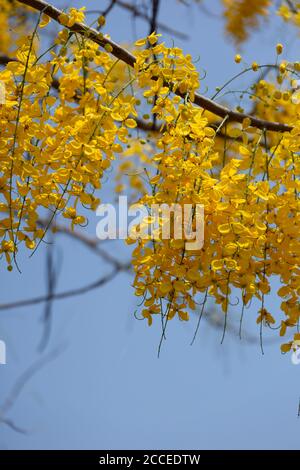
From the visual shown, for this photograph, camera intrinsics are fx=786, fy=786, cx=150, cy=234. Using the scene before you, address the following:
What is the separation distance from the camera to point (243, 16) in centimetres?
378

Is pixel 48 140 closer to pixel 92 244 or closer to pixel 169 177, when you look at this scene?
pixel 169 177

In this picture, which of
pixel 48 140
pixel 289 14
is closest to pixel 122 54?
pixel 48 140

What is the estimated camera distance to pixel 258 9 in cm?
376

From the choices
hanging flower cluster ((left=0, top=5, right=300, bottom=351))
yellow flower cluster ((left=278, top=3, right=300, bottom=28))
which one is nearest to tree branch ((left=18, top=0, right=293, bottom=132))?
hanging flower cluster ((left=0, top=5, right=300, bottom=351))

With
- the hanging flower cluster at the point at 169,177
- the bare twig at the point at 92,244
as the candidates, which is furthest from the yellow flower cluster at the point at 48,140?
the bare twig at the point at 92,244

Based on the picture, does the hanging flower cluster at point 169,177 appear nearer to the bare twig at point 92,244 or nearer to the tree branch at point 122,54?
the tree branch at point 122,54

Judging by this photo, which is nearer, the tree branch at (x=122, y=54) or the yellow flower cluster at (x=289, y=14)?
the tree branch at (x=122, y=54)

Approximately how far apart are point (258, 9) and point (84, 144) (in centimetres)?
247

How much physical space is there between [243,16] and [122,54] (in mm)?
2251

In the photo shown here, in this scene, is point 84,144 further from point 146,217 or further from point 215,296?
point 215,296

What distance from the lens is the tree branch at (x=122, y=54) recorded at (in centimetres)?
163

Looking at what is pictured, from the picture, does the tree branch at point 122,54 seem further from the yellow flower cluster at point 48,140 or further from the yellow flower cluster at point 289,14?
the yellow flower cluster at point 289,14

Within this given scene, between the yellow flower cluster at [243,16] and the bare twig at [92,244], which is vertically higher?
the yellow flower cluster at [243,16]

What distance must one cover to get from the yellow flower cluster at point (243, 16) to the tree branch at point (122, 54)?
6.77ft
